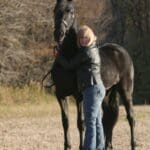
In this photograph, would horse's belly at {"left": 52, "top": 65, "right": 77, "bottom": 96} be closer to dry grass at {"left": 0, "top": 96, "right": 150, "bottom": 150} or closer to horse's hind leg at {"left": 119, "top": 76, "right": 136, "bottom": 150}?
horse's hind leg at {"left": 119, "top": 76, "right": 136, "bottom": 150}

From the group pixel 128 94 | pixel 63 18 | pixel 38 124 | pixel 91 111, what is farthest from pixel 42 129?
pixel 91 111

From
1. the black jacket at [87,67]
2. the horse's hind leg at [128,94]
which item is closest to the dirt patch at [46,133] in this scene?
the horse's hind leg at [128,94]

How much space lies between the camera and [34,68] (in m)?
29.0

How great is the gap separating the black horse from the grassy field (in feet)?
3.39

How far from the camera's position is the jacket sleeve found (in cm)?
866

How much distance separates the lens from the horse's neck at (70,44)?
959cm

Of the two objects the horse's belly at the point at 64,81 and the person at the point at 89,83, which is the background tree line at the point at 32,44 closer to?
the horse's belly at the point at 64,81

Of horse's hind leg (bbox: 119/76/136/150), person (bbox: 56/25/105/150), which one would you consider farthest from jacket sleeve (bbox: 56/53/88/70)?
horse's hind leg (bbox: 119/76/136/150)

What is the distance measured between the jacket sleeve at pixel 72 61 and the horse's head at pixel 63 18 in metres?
0.36

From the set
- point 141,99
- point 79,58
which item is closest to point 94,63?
point 79,58

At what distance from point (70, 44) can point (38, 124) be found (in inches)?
306

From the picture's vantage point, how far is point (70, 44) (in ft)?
31.7

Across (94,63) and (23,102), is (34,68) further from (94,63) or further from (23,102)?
(94,63)

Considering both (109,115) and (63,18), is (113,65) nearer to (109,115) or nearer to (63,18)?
(109,115)
